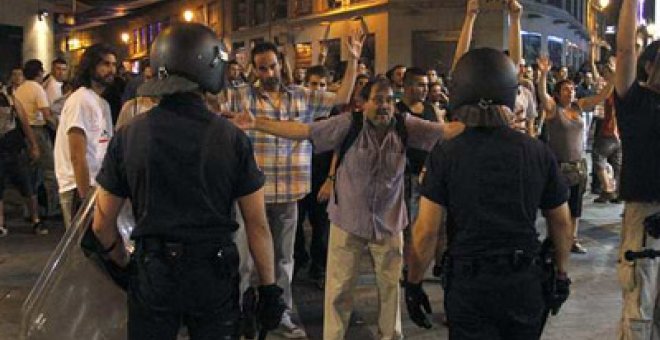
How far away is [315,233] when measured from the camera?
7488 millimetres

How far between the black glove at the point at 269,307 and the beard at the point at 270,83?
7.84 feet

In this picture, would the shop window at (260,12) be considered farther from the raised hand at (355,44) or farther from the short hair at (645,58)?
the short hair at (645,58)

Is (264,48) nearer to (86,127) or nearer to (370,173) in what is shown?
(370,173)

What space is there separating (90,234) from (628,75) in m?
3.03

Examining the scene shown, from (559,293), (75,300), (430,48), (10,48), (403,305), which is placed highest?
(430,48)

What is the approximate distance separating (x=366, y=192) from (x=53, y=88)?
7.05 m

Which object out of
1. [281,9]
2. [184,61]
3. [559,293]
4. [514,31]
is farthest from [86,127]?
[281,9]

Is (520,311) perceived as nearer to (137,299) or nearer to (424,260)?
(424,260)

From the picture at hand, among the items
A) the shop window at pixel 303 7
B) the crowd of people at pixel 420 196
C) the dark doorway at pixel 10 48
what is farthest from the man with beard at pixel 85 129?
the shop window at pixel 303 7

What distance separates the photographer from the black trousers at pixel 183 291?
119 inches

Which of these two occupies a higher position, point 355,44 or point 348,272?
point 355,44

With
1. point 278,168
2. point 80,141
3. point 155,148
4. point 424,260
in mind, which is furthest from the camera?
point 278,168

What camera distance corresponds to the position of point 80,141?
17.0ft

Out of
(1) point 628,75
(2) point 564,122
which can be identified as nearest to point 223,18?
(2) point 564,122
